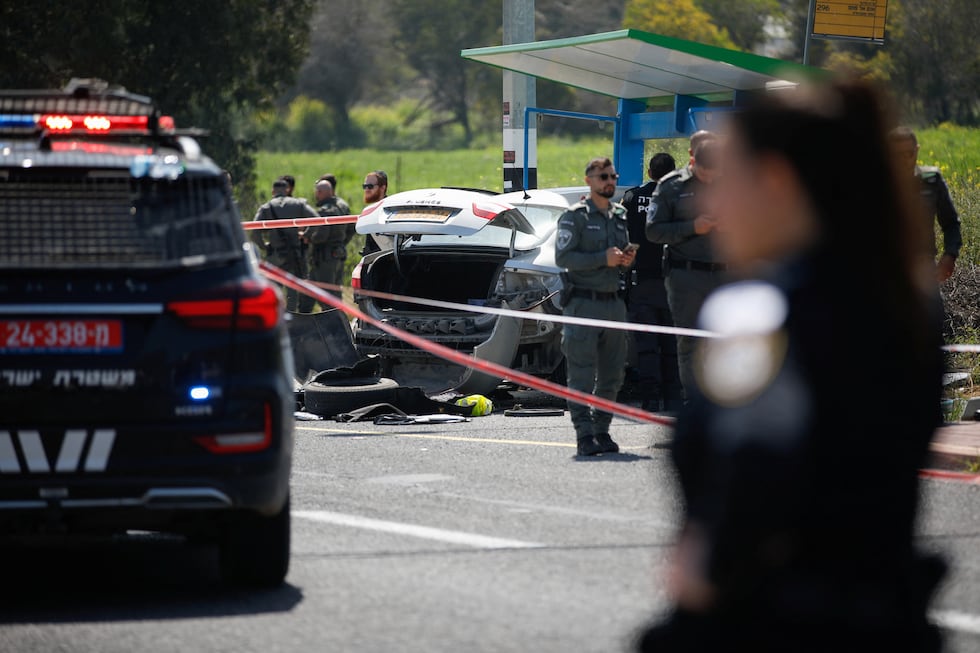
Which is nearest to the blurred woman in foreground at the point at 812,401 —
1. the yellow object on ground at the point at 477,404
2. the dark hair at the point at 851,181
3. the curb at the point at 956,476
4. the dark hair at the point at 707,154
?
the dark hair at the point at 851,181

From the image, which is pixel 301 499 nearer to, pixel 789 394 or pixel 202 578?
pixel 202 578

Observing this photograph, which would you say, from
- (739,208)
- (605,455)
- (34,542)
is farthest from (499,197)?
(739,208)

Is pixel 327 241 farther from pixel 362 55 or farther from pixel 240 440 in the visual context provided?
pixel 362 55

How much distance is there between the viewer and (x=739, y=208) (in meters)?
2.27

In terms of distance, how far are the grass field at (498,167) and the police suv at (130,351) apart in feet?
11.4

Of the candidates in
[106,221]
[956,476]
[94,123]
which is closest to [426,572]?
[106,221]

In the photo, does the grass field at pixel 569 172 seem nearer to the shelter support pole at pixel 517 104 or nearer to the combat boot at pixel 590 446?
the shelter support pole at pixel 517 104

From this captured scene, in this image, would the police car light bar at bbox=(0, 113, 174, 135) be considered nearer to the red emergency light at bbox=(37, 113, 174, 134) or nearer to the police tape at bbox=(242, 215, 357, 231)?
the red emergency light at bbox=(37, 113, 174, 134)

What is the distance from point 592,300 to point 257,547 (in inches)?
159

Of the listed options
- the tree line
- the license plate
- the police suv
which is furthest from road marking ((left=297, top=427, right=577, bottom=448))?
the tree line

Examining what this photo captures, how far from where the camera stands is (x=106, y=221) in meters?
5.35

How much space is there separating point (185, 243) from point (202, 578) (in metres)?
1.49

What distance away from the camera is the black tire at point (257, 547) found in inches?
222

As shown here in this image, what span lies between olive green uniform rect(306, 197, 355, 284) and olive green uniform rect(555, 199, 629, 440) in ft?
26.7
